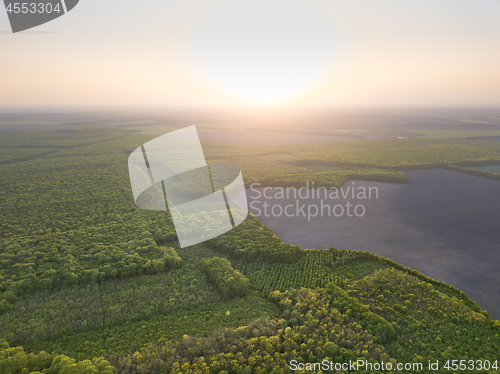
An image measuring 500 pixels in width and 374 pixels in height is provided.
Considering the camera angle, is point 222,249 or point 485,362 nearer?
point 485,362

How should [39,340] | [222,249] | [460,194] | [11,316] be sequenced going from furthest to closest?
[460,194], [222,249], [11,316], [39,340]

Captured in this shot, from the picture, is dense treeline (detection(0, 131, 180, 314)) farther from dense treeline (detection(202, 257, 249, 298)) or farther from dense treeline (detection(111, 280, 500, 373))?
dense treeline (detection(111, 280, 500, 373))

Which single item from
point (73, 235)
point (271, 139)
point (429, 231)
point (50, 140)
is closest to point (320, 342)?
point (429, 231)

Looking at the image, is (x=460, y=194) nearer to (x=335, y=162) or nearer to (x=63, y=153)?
(x=335, y=162)

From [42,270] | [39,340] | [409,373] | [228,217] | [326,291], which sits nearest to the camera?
[409,373]

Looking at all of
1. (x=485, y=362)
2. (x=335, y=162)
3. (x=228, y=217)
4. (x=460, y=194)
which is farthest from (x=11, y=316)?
(x=335, y=162)

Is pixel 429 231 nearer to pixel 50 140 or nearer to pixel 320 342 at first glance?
pixel 320 342

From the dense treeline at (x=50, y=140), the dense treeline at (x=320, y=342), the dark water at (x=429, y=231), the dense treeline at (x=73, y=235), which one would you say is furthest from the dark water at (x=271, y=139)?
the dense treeline at (x=320, y=342)

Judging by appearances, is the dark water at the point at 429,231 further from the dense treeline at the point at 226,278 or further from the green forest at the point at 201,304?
the dense treeline at the point at 226,278
